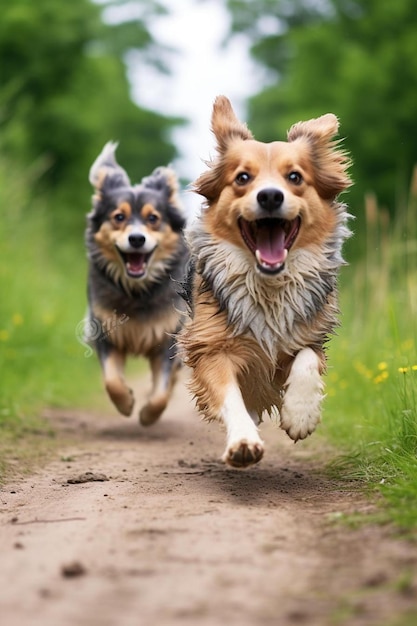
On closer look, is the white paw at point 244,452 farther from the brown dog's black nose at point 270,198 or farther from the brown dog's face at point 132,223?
the brown dog's face at point 132,223

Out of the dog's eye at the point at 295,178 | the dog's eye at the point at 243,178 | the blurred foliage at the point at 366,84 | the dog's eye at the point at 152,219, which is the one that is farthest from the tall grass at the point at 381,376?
the blurred foliage at the point at 366,84

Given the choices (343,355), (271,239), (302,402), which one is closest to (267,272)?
(271,239)

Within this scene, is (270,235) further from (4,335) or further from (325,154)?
(4,335)

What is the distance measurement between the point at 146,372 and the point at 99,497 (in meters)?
8.88

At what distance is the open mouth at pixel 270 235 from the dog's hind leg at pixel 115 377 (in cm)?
241

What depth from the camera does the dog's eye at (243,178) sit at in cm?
435

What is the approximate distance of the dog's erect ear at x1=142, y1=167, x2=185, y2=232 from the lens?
720 cm

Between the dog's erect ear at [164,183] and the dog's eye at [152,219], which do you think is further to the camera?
the dog's erect ear at [164,183]

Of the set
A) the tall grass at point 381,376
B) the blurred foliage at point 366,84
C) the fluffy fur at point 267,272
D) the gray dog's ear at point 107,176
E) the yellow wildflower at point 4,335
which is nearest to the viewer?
A: the tall grass at point 381,376

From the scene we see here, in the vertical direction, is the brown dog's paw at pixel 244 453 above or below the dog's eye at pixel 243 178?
below

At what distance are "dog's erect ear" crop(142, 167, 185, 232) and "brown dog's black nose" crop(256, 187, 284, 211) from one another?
3088 mm

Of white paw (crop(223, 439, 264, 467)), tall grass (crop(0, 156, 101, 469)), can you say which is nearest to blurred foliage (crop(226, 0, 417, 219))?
tall grass (crop(0, 156, 101, 469))

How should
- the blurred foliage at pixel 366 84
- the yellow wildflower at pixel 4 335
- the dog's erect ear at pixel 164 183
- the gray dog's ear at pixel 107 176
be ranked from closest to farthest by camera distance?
the gray dog's ear at pixel 107 176, the dog's erect ear at pixel 164 183, the yellow wildflower at pixel 4 335, the blurred foliage at pixel 366 84

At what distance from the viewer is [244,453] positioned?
376 cm
